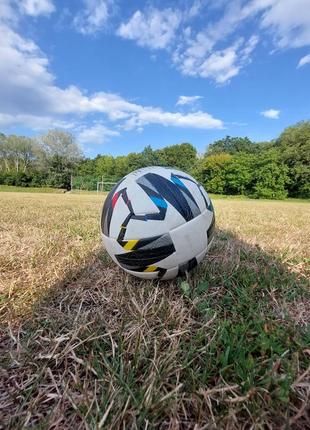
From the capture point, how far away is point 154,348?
41.6 inches

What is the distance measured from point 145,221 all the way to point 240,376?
2.72 ft

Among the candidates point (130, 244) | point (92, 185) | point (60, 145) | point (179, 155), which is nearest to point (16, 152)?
point (60, 145)

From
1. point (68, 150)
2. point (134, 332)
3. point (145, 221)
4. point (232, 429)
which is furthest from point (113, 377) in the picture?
point (68, 150)

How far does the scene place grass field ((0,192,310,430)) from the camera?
79 centimetres

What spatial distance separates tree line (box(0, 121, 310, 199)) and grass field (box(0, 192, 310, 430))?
113 ft

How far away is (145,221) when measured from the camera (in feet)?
4.78

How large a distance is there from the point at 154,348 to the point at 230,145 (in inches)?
2618

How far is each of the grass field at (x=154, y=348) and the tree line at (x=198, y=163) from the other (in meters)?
34.4

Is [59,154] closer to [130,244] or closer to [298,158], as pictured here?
[298,158]

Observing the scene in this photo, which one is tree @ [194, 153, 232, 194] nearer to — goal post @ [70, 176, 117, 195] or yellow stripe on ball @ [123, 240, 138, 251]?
goal post @ [70, 176, 117, 195]

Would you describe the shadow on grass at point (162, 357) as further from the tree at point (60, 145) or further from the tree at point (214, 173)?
the tree at point (60, 145)

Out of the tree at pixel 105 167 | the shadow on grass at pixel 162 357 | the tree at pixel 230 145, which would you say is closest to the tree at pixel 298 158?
the tree at pixel 230 145

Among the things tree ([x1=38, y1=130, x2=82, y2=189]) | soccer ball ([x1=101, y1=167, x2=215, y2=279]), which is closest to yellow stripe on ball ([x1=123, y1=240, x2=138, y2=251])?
soccer ball ([x1=101, y1=167, x2=215, y2=279])

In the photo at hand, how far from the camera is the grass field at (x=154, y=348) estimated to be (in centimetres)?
79
